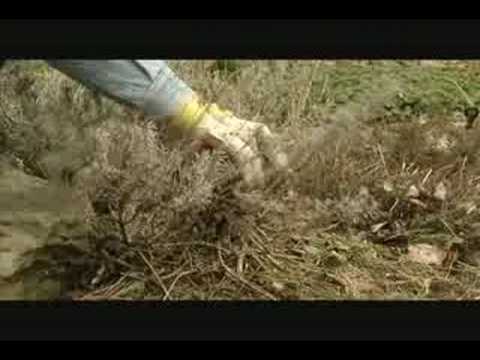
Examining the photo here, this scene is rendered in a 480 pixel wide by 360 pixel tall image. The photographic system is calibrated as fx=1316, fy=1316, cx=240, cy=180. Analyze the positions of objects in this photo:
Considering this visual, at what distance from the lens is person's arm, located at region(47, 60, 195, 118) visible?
Answer: 267 centimetres

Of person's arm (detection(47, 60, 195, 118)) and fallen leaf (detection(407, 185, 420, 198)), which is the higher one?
person's arm (detection(47, 60, 195, 118))

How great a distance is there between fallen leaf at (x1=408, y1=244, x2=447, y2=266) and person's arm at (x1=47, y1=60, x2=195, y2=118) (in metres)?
0.56

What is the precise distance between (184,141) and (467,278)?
2.14 ft

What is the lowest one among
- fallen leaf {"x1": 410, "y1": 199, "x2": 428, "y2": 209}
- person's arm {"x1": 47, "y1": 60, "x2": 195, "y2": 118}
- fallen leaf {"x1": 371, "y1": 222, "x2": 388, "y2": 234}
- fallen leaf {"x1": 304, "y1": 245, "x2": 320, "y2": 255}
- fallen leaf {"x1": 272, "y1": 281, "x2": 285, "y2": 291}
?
fallen leaf {"x1": 272, "y1": 281, "x2": 285, "y2": 291}

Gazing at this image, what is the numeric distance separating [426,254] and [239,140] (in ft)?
1.49

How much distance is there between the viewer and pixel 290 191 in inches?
107

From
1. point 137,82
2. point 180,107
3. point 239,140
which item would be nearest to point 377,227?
point 239,140

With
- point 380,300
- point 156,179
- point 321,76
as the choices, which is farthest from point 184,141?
point 380,300

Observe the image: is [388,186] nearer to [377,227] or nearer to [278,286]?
[377,227]

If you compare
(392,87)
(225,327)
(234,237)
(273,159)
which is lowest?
(225,327)

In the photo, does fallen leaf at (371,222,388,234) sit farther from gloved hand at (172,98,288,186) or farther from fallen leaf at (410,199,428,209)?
gloved hand at (172,98,288,186)

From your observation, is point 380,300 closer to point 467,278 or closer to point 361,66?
point 467,278

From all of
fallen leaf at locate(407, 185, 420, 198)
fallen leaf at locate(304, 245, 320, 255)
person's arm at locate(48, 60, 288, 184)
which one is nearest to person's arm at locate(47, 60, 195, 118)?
person's arm at locate(48, 60, 288, 184)

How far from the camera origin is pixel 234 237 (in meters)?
2.73
